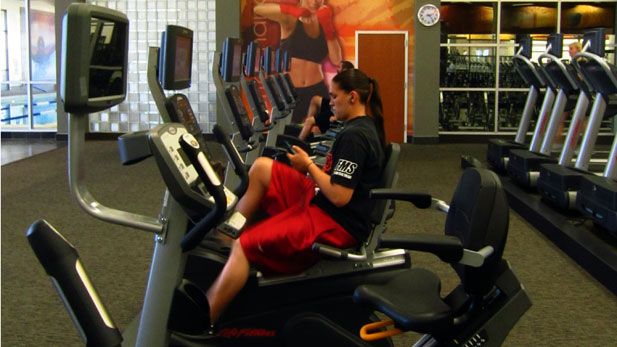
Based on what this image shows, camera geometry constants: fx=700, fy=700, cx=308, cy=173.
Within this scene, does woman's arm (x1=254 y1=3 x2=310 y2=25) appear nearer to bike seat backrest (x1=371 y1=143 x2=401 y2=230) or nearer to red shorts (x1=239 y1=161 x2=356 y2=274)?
bike seat backrest (x1=371 y1=143 x2=401 y2=230)

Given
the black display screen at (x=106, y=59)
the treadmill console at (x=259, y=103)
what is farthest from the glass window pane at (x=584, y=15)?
the black display screen at (x=106, y=59)

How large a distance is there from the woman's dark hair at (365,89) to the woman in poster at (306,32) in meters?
7.17

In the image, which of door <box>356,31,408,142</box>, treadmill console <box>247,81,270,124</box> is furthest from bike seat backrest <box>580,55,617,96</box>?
door <box>356,31,408,142</box>

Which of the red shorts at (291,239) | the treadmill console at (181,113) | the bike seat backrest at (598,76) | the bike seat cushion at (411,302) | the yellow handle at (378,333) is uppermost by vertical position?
the bike seat backrest at (598,76)

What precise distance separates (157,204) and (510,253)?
9.94 feet

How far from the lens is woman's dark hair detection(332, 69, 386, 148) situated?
3.12 metres

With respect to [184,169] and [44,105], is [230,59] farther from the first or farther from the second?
[44,105]

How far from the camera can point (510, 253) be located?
4395 mm

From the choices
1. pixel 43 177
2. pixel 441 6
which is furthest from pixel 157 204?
pixel 441 6

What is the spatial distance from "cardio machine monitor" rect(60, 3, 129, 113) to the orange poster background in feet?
27.7

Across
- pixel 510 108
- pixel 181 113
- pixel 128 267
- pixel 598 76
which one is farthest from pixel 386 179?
pixel 510 108

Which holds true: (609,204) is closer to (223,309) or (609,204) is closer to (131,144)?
(223,309)

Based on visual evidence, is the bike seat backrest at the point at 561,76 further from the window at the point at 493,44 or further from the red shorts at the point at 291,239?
the red shorts at the point at 291,239

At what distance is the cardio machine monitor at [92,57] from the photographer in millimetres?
1757
